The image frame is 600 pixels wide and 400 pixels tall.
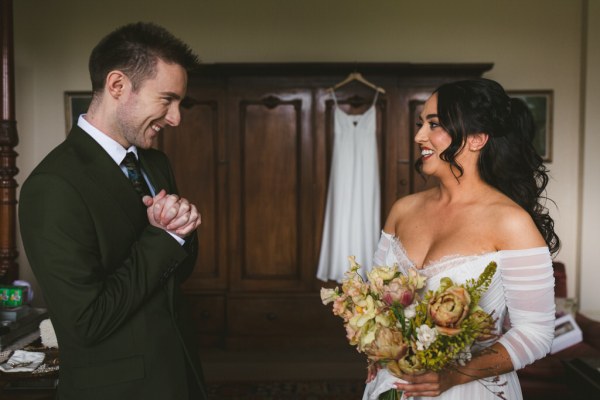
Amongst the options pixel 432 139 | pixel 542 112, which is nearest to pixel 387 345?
pixel 432 139

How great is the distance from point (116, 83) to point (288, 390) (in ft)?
9.05

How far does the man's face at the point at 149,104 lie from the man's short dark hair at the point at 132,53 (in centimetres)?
2

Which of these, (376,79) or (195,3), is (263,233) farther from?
(195,3)

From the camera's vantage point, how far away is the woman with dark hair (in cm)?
144

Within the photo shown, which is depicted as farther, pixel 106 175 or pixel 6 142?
pixel 6 142

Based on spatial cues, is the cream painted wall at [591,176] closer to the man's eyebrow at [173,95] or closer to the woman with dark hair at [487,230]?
the woman with dark hair at [487,230]

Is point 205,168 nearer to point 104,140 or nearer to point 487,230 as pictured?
point 104,140

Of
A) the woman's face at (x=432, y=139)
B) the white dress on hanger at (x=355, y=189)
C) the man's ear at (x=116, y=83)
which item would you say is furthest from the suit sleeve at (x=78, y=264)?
the white dress on hanger at (x=355, y=189)

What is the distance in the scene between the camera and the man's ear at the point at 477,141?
162 cm

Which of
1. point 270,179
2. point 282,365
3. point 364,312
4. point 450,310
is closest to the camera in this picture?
point 450,310

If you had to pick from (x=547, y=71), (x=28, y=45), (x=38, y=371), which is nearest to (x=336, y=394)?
(x=38, y=371)

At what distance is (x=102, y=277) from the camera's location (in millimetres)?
1356

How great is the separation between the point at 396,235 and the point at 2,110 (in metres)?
2.24

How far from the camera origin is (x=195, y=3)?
4.71 meters
